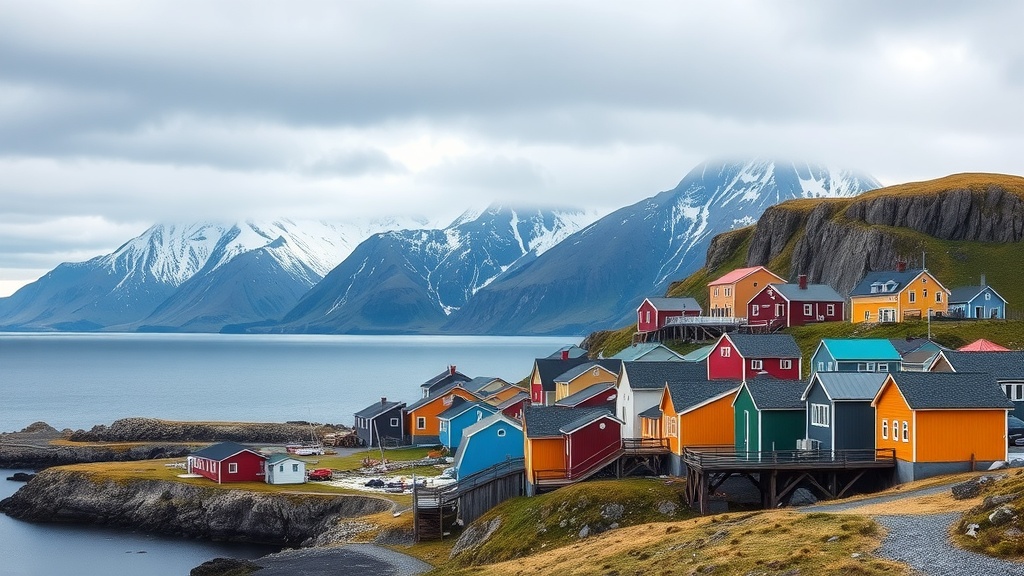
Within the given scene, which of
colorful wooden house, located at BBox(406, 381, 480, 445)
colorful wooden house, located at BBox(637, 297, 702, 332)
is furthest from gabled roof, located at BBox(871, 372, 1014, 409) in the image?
colorful wooden house, located at BBox(637, 297, 702, 332)

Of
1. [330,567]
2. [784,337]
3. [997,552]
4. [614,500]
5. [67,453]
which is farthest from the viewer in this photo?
[67,453]

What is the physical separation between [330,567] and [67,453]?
72.2m

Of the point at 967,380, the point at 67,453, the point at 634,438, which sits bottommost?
the point at 67,453

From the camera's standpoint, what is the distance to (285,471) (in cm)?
8544

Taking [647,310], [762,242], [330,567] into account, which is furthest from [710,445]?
[762,242]

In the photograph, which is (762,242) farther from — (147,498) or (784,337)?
(147,498)

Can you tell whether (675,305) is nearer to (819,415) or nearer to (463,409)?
(463,409)

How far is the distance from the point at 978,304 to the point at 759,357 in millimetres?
49960

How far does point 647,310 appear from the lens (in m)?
138

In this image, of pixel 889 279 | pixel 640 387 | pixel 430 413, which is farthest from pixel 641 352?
pixel 640 387

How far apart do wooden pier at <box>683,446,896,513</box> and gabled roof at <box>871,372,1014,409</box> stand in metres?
3.18

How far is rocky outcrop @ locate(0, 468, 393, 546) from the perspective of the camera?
249 feet

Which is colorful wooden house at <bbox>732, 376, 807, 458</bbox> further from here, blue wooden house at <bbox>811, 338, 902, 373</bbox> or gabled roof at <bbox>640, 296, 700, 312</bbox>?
gabled roof at <bbox>640, 296, 700, 312</bbox>

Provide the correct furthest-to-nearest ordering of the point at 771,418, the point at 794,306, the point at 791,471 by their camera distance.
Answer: the point at 794,306 < the point at 771,418 < the point at 791,471
